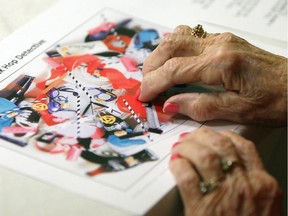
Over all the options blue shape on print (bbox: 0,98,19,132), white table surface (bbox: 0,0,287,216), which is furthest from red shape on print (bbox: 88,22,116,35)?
white table surface (bbox: 0,0,287,216)

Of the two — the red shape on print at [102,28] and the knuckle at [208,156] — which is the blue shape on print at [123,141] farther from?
the red shape on print at [102,28]

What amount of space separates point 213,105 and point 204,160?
0.39 feet

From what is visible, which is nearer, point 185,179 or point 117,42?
point 185,179

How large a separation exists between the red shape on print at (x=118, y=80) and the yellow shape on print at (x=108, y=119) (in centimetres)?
7

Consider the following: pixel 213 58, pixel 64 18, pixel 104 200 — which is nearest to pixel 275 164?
pixel 213 58

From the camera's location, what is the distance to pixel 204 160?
0.59 m

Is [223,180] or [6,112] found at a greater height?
[6,112]

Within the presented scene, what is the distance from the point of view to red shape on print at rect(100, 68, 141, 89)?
2.54ft

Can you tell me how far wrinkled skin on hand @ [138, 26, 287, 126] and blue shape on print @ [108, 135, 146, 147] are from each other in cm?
7

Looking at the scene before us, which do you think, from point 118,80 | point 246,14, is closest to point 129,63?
point 118,80

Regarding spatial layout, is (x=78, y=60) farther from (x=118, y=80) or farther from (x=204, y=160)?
(x=204, y=160)

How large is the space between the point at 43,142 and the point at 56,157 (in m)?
0.03

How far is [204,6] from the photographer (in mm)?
986

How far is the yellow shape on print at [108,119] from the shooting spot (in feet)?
2.30
